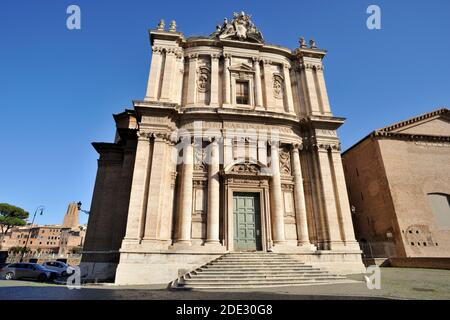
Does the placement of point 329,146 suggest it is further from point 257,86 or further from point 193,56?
point 193,56

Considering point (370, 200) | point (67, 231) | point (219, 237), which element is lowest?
point (219, 237)

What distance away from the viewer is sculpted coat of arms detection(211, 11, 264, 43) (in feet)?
61.9

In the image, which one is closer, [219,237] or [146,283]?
[146,283]

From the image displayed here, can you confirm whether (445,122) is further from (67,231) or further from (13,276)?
(67,231)

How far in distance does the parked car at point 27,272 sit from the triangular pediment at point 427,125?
94.3 feet

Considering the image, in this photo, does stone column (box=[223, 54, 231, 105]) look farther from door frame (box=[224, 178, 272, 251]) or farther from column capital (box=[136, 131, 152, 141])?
door frame (box=[224, 178, 272, 251])

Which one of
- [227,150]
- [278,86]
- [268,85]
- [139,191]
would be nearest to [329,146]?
[278,86]

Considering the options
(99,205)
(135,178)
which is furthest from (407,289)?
(99,205)

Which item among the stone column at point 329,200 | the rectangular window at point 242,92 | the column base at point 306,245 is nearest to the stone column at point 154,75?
the rectangular window at point 242,92

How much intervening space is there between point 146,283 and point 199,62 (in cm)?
1493

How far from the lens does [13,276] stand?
15594mm

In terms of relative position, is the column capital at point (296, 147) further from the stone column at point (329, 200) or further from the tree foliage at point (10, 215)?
the tree foliage at point (10, 215)

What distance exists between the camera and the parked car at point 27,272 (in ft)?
50.2
